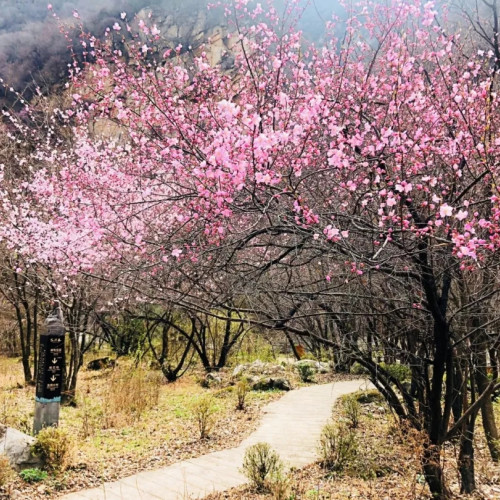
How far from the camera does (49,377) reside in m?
6.54

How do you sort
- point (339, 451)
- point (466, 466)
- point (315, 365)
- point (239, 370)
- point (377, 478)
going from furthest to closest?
point (315, 365) → point (239, 370) → point (339, 451) → point (377, 478) → point (466, 466)

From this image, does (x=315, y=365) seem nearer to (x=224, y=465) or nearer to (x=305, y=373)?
(x=305, y=373)

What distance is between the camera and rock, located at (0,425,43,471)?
5.16 metres

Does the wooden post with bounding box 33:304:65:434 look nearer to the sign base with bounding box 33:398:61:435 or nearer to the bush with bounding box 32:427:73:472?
the sign base with bounding box 33:398:61:435

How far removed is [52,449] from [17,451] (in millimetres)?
382

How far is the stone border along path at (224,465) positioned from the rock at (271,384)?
68.3 inches

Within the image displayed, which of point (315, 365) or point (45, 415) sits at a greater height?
point (45, 415)

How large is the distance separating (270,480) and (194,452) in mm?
1947

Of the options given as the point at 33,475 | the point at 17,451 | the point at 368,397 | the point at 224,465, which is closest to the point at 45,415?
the point at 17,451

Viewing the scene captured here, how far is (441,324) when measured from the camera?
3527mm

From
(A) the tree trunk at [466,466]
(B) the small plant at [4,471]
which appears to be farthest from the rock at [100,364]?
(A) the tree trunk at [466,466]

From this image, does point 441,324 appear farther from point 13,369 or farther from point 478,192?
point 13,369

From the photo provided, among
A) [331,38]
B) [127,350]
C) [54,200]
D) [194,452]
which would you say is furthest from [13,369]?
[331,38]

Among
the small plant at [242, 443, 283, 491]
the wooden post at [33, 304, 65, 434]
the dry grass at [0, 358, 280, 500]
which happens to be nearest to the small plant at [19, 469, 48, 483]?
the dry grass at [0, 358, 280, 500]
